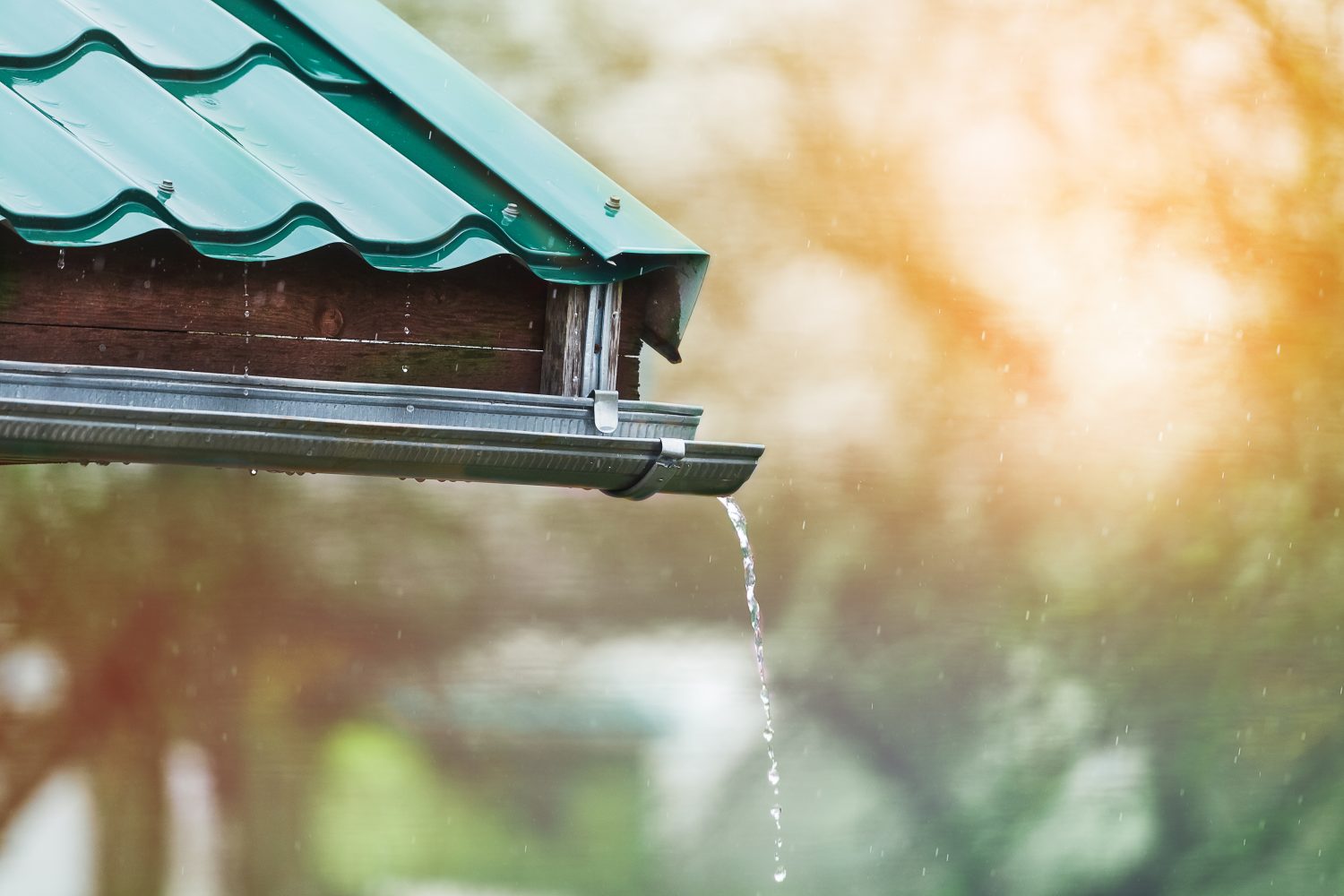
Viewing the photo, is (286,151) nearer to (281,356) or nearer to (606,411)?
(281,356)

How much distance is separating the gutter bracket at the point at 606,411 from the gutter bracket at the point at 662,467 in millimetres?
87

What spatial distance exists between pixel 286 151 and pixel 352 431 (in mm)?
488

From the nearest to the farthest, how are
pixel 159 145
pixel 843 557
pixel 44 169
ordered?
pixel 44 169 → pixel 159 145 → pixel 843 557

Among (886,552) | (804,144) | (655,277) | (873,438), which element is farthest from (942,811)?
(655,277)

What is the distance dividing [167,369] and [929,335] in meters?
3.54

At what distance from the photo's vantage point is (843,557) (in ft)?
17.2

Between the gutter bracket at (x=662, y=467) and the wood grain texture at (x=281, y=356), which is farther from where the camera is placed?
the gutter bracket at (x=662, y=467)

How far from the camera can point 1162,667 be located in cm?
560

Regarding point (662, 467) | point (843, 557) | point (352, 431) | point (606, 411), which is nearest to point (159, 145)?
point (352, 431)

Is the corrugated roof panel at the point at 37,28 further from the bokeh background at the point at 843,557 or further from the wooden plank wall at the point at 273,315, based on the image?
the bokeh background at the point at 843,557

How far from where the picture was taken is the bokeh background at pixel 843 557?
4777 millimetres

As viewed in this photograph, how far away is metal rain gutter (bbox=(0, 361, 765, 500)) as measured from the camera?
2.08 meters

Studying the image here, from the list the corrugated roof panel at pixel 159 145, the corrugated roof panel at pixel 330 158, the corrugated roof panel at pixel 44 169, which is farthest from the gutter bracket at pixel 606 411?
the corrugated roof panel at pixel 44 169

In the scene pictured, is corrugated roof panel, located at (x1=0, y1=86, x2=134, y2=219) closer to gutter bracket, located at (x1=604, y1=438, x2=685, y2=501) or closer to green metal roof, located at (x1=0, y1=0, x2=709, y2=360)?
green metal roof, located at (x1=0, y1=0, x2=709, y2=360)
